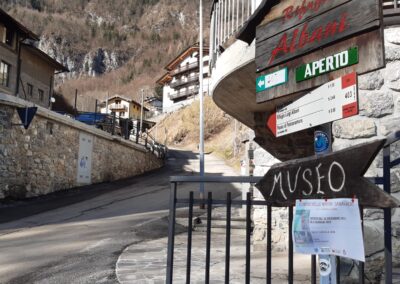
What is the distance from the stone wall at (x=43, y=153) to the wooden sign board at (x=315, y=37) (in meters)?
14.1

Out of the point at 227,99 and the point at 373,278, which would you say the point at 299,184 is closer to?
the point at 373,278

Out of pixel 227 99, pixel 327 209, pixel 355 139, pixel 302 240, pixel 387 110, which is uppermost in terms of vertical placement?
pixel 227 99

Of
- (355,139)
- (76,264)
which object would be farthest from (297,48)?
(76,264)

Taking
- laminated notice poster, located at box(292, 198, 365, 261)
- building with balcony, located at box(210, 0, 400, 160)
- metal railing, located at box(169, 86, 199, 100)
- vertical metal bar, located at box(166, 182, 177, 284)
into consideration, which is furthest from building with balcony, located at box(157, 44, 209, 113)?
laminated notice poster, located at box(292, 198, 365, 261)

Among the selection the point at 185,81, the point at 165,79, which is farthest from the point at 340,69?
the point at 165,79

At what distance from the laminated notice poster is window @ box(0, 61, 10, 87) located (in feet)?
87.2

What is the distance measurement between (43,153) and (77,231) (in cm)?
829

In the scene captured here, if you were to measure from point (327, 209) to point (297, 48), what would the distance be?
107 cm

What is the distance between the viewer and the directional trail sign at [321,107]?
2.29 meters

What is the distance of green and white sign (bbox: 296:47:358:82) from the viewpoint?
7.94 feet

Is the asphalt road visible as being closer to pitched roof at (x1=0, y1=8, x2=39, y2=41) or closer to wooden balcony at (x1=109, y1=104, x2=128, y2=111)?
pitched roof at (x1=0, y1=8, x2=39, y2=41)

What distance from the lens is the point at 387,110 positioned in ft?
15.1

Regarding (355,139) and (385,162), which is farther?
(355,139)

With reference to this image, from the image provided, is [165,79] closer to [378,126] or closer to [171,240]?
[378,126]
